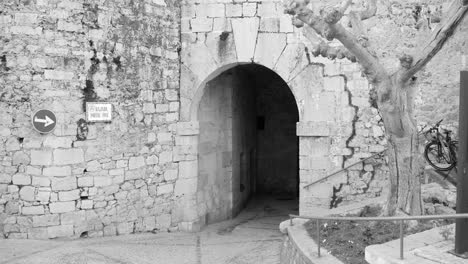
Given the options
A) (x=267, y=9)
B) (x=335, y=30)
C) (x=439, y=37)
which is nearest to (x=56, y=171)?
(x=267, y=9)

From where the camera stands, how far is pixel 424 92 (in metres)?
8.23

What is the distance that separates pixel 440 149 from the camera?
7.80 meters

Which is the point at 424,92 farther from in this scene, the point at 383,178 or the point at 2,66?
the point at 2,66

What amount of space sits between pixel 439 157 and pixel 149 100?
4919mm

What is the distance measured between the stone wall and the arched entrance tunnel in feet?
4.70

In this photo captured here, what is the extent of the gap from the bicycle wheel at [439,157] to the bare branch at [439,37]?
2.77 metres

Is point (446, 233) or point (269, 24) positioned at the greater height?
point (269, 24)

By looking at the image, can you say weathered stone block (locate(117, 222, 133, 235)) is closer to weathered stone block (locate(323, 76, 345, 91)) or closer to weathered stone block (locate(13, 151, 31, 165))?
weathered stone block (locate(13, 151, 31, 165))

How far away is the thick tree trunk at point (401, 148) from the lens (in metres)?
5.60

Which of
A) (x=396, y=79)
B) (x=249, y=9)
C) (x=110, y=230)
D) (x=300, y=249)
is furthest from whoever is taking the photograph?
(x=249, y=9)

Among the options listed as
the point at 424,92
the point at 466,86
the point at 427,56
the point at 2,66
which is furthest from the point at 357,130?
the point at 2,66

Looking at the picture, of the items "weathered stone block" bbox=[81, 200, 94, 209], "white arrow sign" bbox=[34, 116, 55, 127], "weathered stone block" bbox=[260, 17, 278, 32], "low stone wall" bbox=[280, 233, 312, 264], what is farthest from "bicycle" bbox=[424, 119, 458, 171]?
"white arrow sign" bbox=[34, 116, 55, 127]

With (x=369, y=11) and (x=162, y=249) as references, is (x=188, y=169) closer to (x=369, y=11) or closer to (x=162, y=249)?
(x=162, y=249)

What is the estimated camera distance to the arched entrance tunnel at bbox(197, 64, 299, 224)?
32.0 feet
